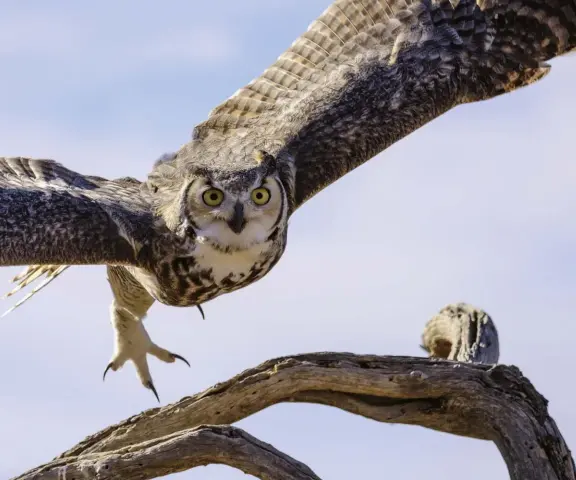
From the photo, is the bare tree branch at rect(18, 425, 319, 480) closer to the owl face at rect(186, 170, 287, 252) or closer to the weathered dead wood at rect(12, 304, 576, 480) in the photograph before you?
the weathered dead wood at rect(12, 304, 576, 480)

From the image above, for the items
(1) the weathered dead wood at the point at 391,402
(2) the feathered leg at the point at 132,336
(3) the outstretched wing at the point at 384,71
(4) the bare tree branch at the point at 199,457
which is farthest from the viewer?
(2) the feathered leg at the point at 132,336

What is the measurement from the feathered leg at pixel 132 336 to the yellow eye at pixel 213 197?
6.26 ft

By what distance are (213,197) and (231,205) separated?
117 millimetres

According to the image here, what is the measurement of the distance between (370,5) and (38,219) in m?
3.09

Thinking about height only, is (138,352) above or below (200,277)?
above

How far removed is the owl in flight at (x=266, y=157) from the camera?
8.51 meters

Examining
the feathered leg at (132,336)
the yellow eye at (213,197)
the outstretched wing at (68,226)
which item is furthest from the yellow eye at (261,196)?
the feathered leg at (132,336)

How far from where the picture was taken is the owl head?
8.37 meters

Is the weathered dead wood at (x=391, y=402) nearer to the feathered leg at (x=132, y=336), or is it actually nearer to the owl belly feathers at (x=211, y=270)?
the owl belly feathers at (x=211, y=270)

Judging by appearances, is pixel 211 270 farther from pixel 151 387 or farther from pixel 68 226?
pixel 151 387

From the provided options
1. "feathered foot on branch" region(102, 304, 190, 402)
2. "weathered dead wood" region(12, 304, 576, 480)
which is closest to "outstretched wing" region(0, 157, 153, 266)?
"weathered dead wood" region(12, 304, 576, 480)

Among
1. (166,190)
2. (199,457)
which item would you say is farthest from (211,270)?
(199,457)

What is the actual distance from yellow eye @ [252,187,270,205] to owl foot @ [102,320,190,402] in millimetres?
2166

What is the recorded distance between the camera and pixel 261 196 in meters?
8.44
